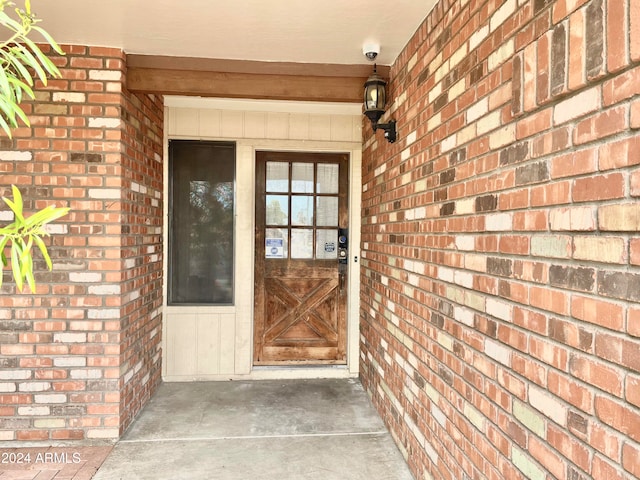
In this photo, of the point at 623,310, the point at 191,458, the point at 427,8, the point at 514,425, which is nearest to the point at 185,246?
the point at 191,458

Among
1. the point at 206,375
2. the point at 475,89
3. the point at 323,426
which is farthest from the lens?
the point at 206,375

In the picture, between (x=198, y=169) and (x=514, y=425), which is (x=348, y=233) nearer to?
(x=198, y=169)

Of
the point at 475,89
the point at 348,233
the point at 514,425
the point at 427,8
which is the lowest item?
the point at 514,425

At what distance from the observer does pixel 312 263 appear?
13.2 feet

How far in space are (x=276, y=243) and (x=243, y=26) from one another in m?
2.06

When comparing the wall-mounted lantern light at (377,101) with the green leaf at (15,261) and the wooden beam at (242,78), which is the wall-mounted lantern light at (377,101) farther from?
the green leaf at (15,261)

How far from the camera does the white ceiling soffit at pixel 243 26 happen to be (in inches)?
86.2

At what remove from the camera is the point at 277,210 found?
158 inches

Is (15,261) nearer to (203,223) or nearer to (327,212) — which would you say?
(203,223)

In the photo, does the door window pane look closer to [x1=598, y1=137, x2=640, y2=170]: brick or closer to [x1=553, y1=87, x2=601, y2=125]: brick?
[x1=553, y1=87, x2=601, y2=125]: brick

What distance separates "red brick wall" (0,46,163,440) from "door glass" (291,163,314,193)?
164cm

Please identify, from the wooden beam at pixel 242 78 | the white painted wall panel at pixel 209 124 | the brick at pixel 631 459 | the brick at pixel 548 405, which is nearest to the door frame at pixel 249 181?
the white painted wall panel at pixel 209 124

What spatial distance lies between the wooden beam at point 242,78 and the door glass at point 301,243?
4.63 ft

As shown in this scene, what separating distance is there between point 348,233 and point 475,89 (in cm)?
245
